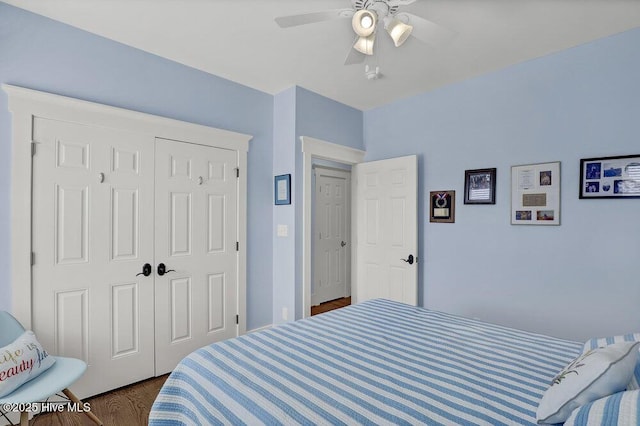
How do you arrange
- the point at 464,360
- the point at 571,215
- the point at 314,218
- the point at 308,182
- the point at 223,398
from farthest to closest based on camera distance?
the point at 314,218 < the point at 308,182 < the point at 571,215 < the point at 464,360 < the point at 223,398

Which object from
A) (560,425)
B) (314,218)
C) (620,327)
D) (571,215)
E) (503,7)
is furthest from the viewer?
(314,218)

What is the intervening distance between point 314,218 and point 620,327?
10.9 ft

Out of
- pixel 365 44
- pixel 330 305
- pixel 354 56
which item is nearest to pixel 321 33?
pixel 354 56

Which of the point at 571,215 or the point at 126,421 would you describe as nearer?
the point at 126,421

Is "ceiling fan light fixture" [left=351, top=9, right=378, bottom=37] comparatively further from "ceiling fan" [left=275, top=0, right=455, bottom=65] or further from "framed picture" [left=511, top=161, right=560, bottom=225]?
"framed picture" [left=511, top=161, right=560, bottom=225]

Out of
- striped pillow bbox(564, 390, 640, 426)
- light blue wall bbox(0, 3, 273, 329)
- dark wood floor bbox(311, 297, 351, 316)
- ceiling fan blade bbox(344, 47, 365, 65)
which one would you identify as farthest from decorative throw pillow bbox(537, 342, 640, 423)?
dark wood floor bbox(311, 297, 351, 316)

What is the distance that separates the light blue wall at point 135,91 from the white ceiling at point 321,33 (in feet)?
0.32

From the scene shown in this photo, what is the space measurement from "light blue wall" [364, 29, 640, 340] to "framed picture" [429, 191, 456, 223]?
0.06 metres

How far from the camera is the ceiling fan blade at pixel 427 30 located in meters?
1.61

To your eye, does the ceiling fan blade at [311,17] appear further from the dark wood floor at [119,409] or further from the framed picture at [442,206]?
the dark wood floor at [119,409]

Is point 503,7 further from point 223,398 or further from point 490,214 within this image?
point 223,398

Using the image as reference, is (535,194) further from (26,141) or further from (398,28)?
(26,141)

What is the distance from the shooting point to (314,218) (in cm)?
459

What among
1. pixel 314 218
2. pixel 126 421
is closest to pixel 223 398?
pixel 126 421
